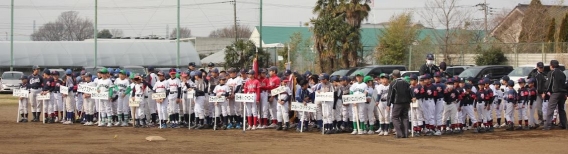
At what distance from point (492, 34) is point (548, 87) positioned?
48.5 meters

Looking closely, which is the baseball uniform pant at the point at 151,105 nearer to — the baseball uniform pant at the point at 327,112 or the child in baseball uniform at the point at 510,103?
the baseball uniform pant at the point at 327,112

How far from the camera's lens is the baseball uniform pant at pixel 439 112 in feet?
66.0

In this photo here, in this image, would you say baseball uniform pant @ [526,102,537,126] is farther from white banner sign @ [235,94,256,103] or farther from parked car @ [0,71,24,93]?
parked car @ [0,71,24,93]

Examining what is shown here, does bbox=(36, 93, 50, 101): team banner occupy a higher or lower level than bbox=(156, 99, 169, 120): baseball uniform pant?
higher

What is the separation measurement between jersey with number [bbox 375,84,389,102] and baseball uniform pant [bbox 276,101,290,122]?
2.60 metres

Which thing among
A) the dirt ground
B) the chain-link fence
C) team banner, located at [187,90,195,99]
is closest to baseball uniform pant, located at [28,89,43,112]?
the dirt ground

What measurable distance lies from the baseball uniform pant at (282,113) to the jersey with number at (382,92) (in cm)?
260

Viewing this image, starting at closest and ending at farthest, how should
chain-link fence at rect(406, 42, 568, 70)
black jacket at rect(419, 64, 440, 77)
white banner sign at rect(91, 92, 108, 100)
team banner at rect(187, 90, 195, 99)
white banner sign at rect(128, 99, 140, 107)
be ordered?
1. black jacket at rect(419, 64, 440, 77)
2. team banner at rect(187, 90, 195, 99)
3. white banner sign at rect(128, 99, 140, 107)
4. white banner sign at rect(91, 92, 108, 100)
5. chain-link fence at rect(406, 42, 568, 70)

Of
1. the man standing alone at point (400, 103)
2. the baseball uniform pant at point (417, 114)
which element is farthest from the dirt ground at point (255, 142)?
the baseball uniform pant at point (417, 114)

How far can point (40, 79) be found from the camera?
26406 millimetres

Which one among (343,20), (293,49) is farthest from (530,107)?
(293,49)

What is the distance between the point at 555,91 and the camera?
21.7 metres

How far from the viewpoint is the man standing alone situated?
19.4 m

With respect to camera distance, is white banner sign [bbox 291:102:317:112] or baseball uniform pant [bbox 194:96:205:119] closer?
white banner sign [bbox 291:102:317:112]
